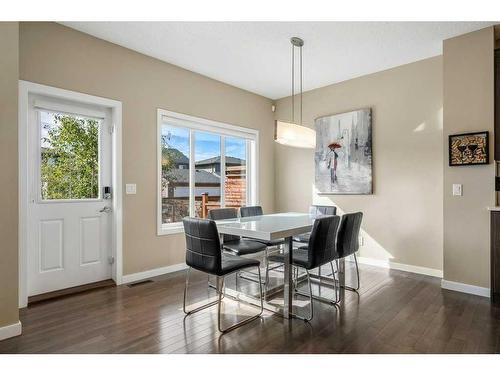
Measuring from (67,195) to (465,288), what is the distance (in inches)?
171

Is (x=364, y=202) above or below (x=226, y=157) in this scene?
below

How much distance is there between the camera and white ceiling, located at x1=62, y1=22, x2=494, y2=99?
3027 mm

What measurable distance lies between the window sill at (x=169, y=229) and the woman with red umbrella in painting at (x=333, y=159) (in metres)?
2.43

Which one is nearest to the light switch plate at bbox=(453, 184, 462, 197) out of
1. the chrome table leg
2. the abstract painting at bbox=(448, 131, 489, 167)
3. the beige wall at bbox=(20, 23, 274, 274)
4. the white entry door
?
the abstract painting at bbox=(448, 131, 489, 167)

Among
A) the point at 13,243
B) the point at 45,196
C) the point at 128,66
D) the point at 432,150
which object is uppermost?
the point at 128,66

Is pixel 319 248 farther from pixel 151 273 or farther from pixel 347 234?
pixel 151 273

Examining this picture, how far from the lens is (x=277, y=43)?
3.38m

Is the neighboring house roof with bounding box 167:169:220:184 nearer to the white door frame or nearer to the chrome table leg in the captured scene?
the white door frame

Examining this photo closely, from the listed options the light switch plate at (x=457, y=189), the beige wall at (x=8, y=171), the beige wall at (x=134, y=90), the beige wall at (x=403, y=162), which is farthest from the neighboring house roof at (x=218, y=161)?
the light switch plate at (x=457, y=189)
